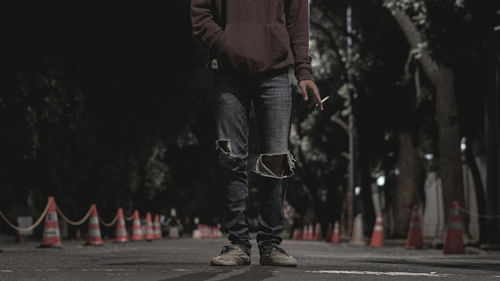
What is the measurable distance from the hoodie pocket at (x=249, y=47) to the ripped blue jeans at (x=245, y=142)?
125 millimetres

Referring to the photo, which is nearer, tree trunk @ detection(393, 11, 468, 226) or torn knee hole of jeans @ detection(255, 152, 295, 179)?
torn knee hole of jeans @ detection(255, 152, 295, 179)

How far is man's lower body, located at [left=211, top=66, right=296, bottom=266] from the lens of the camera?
671cm

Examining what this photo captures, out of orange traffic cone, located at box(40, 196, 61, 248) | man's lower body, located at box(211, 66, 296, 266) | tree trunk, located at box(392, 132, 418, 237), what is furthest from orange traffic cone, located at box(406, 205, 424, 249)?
man's lower body, located at box(211, 66, 296, 266)

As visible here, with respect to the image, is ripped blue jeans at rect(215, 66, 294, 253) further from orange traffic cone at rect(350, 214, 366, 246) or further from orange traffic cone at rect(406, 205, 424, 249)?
orange traffic cone at rect(350, 214, 366, 246)

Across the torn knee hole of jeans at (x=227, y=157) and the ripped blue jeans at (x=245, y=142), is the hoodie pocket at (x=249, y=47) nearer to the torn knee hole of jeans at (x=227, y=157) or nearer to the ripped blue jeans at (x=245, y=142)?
the ripped blue jeans at (x=245, y=142)

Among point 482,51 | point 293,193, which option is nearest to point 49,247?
point 482,51

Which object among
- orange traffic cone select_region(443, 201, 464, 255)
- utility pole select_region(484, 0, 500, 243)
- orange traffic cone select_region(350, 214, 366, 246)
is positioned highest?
utility pole select_region(484, 0, 500, 243)

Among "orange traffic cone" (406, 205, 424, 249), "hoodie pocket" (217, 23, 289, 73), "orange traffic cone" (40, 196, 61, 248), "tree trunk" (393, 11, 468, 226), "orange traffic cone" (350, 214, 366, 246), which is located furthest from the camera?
"orange traffic cone" (350, 214, 366, 246)

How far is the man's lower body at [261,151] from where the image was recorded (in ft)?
22.0

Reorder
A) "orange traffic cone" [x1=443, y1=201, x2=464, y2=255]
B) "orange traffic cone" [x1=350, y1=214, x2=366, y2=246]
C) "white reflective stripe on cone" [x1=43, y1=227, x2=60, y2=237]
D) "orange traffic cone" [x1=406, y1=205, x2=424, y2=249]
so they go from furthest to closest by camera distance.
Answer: "orange traffic cone" [x1=350, y1=214, x2=366, y2=246]
"orange traffic cone" [x1=406, y1=205, x2=424, y2=249]
"white reflective stripe on cone" [x1=43, y1=227, x2=60, y2=237]
"orange traffic cone" [x1=443, y1=201, x2=464, y2=255]

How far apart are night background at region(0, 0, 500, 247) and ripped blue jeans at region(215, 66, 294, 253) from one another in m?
9.70

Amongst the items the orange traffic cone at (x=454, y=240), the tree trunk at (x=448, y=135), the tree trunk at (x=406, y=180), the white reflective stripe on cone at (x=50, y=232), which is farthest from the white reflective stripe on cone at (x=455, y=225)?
the tree trunk at (x=406, y=180)

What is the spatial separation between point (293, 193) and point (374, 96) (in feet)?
101

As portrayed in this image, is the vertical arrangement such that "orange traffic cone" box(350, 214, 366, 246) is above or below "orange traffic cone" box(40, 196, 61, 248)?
above
